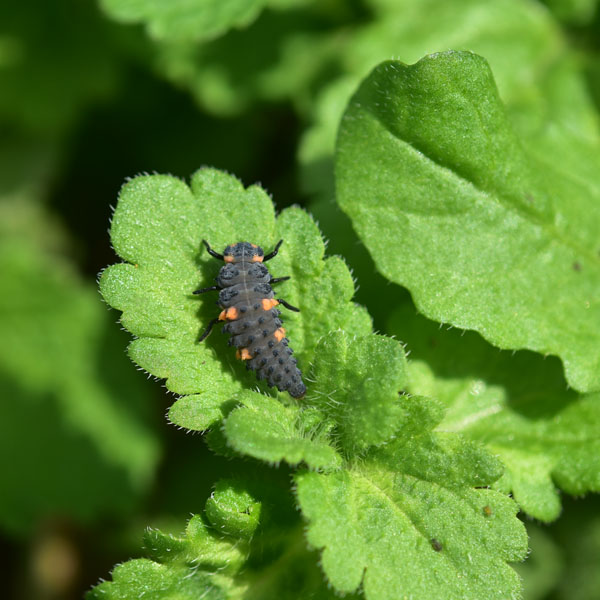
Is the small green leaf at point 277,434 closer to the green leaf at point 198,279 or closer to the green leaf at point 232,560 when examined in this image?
the green leaf at point 198,279

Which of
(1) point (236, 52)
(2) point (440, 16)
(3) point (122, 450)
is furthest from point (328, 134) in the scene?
(3) point (122, 450)

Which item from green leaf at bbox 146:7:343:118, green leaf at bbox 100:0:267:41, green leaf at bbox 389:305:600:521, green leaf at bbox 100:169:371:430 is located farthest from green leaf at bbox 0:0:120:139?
green leaf at bbox 389:305:600:521

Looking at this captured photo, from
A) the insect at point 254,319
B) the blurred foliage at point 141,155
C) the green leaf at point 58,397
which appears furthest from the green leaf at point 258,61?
the insect at point 254,319

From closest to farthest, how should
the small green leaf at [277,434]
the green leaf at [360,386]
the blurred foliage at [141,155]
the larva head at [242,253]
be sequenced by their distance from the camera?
the small green leaf at [277,434] → the green leaf at [360,386] → the larva head at [242,253] → the blurred foliage at [141,155]

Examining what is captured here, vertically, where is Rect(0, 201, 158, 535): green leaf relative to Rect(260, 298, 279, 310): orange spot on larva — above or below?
below

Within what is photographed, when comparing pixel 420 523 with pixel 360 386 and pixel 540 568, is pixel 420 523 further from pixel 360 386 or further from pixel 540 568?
pixel 540 568

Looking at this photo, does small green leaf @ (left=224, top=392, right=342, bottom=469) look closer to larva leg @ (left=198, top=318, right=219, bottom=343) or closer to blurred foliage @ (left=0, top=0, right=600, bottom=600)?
larva leg @ (left=198, top=318, right=219, bottom=343)

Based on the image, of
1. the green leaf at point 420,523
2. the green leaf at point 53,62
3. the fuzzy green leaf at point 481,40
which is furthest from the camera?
the green leaf at point 53,62

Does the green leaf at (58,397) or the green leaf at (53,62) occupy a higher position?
the green leaf at (53,62)

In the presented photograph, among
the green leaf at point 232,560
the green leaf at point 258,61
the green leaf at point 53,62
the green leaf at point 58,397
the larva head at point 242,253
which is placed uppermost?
the larva head at point 242,253
